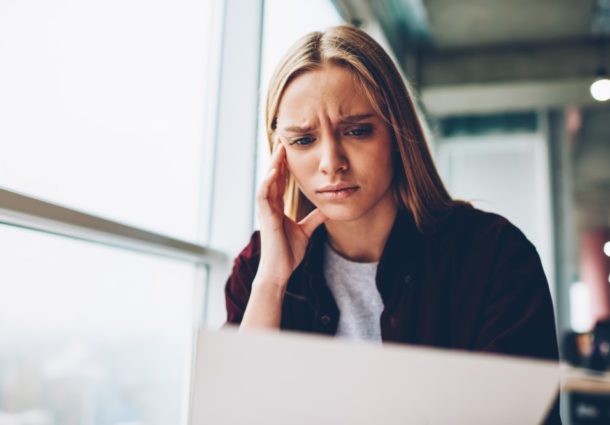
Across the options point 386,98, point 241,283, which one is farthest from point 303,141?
point 241,283

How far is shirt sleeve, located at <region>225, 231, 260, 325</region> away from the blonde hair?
0.27 metres

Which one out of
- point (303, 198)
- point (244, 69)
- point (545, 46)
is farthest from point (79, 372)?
point (545, 46)

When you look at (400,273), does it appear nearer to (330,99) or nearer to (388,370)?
(330,99)

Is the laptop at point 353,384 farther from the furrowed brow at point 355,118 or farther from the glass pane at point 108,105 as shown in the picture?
the glass pane at point 108,105

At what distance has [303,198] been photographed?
4.25 ft

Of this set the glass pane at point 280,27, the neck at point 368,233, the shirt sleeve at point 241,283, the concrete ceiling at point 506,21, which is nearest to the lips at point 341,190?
the neck at point 368,233

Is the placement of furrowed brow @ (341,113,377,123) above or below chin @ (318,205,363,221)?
above

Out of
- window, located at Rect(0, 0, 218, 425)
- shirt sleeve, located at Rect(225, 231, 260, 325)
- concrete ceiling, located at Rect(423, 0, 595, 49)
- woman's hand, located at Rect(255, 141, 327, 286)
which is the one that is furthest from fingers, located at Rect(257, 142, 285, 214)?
concrete ceiling, located at Rect(423, 0, 595, 49)

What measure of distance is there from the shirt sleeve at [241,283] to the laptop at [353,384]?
2.03 ft

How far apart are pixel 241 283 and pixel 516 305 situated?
0.55 metres

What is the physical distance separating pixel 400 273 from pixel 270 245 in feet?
0.86

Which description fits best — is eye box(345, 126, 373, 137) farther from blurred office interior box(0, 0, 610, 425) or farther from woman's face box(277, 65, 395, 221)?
blurred office interior box(0, 0, 610, 425)

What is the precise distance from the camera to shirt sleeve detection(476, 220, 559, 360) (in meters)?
0.95

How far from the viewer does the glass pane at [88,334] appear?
A: 1155mm
